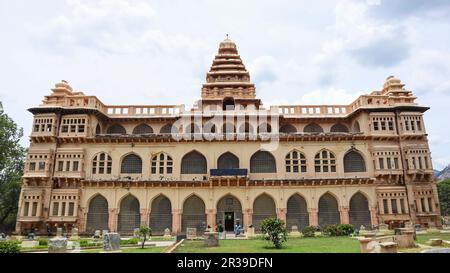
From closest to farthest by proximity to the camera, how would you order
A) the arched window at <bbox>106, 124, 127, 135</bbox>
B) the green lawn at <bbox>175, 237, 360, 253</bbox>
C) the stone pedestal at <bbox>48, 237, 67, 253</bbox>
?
the stone pedestal at <bbox>48, 237, 67, 253</bbox>, the green lawn at <bbox>175, 237, 360, 253</bbox>, the arched window at <bbox>106, 124, 127, 135</bbox>

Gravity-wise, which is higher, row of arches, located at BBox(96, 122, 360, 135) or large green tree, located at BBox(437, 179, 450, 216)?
row of arches, located at BBox(96, 122, 360, 135)

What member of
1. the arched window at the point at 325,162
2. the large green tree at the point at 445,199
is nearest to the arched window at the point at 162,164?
the arched window at the point at 325,162

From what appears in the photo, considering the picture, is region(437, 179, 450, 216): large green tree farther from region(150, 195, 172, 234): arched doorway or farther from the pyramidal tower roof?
region(150, 195, 172, 234): arched doorway

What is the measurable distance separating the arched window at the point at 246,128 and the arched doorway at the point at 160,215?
10.8 m

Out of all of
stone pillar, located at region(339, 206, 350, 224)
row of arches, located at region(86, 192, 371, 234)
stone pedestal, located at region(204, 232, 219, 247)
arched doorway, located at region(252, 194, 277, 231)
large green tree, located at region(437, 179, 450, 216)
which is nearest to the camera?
stone pedestal, located at region(204, 232, 219, 247)

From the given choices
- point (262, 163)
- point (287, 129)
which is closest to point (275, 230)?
point (262, 163)

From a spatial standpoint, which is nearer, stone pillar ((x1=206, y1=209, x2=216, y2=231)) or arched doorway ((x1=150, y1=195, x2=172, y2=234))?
stone pillar ((x1=206, y1=209, x2=216, y2=231))

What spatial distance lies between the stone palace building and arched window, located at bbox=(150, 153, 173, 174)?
11 centimetres

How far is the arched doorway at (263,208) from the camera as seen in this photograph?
33500mm

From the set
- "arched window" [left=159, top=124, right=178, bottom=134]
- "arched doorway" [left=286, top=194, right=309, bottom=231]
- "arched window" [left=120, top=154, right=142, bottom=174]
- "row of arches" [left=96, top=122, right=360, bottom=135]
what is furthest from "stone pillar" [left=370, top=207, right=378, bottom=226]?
"arched window" [left=120, top=154, right=142, bottom=174]

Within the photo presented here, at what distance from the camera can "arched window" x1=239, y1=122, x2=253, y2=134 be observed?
121ft

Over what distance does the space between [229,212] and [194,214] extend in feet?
11.5
